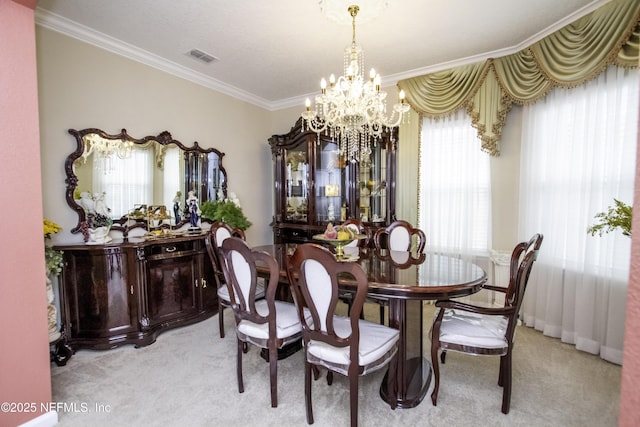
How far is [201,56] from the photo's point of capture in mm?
3258

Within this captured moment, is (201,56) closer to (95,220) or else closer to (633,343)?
(95,220)

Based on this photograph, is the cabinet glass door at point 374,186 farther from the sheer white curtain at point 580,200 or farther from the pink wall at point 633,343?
the pink wall at point 633,343

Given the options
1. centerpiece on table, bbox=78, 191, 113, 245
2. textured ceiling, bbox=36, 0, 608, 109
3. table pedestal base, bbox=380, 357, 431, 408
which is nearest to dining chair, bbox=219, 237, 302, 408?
table pedestal base, bbox=380, 357, 431, 408

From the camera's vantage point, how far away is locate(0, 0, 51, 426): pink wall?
1600 millimetres

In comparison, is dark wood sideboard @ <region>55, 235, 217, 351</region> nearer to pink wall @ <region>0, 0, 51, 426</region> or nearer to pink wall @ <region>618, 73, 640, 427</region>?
pink wall @ <region>0, 0, 51, 426</region>

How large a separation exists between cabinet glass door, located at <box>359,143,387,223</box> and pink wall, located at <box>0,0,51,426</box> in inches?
121

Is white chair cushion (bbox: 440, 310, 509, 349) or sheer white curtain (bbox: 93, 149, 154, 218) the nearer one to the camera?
white chair cushion (bbox: 440, 310, 509, 349)

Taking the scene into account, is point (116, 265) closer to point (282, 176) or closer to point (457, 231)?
point (282, 176)

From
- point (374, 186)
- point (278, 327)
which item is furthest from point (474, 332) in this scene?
point (374, 186)

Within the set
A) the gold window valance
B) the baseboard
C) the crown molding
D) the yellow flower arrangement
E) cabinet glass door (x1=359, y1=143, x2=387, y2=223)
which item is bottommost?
the baseboard

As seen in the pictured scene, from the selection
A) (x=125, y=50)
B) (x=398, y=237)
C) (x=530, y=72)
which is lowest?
(x=398, y=237)

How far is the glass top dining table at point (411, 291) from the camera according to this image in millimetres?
1726

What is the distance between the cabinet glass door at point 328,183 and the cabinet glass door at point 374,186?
0.95 ft

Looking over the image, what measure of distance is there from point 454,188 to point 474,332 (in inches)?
81.4
